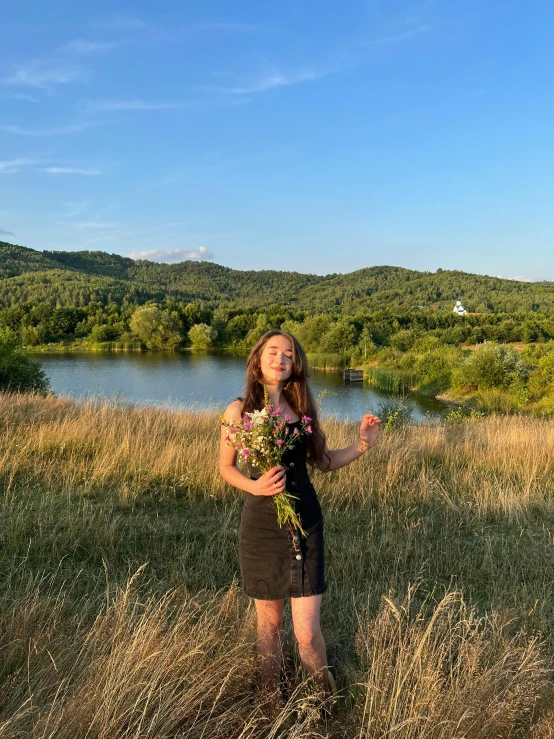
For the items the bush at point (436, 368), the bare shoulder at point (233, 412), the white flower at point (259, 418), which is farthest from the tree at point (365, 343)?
the white flower at point (259, 418)

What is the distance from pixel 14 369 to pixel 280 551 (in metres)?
12.0

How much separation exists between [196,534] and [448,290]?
118 meters

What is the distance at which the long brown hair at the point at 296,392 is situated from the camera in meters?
2.40

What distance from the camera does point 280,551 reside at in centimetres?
214

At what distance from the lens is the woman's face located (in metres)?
2.37

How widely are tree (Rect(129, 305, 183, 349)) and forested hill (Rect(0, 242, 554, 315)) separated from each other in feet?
89.5

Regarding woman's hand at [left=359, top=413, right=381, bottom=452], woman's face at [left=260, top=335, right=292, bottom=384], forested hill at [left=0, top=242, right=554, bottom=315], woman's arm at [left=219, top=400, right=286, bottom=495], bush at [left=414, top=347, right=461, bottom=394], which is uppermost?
forested hill at [left=0, top=242, right=554, bottom=315]

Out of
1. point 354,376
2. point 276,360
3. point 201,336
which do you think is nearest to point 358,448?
point 276,360

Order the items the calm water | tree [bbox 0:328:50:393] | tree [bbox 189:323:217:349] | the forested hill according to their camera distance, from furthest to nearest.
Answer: the forested hill < tree [bbox 189:323:217:349] < the calm water < tree [bbox 0:328:50:393]

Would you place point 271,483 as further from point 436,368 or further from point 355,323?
point 355,323

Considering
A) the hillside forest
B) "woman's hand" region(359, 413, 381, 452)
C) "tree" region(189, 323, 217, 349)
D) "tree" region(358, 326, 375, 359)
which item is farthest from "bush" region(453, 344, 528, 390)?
"tree" region(189, 323, 217, 349)

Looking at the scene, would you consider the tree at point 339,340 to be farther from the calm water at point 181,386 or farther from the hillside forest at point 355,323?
the calm water at point 181,386

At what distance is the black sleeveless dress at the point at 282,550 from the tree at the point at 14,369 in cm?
1102

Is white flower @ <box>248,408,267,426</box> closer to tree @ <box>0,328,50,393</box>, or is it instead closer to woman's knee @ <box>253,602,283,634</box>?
woman's knee @ <box>253,602,283,634</box>
